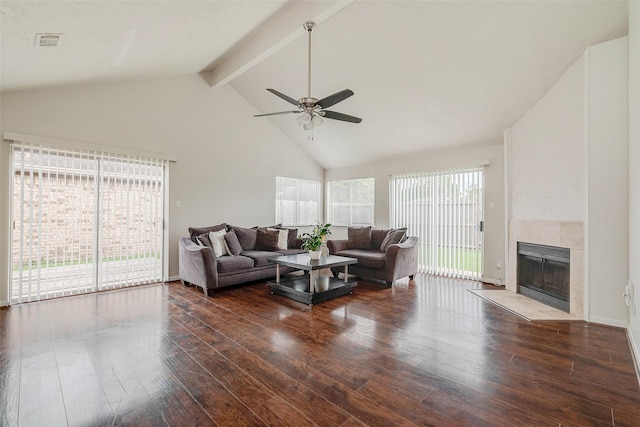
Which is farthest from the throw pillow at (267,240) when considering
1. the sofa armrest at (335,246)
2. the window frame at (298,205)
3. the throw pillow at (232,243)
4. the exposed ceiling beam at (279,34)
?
the exposed ceiling beam at (279,34)

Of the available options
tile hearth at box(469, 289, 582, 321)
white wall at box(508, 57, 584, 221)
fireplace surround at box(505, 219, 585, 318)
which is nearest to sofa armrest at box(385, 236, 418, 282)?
tile hearth at box(469, 289, 582, 321)

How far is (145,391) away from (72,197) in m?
3.34

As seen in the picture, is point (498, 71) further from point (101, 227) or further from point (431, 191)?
point (101, 227)

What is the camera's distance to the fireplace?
3.54 meters

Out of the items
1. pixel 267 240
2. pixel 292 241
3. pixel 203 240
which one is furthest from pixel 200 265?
pixel 292 241

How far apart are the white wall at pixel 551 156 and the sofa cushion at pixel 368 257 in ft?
6.92

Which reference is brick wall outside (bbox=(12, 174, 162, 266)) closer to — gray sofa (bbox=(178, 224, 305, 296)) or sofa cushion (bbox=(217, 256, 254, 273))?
gray sofa (bbox=(178, 224, 305, 296))

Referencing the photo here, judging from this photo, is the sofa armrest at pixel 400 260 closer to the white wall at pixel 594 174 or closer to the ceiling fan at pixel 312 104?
the white wall at pixel 594 174

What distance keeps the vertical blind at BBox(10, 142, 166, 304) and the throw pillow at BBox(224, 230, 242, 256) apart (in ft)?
3.49

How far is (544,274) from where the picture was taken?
3.87 meters

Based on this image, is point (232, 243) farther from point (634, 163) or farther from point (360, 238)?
point (634, 163)

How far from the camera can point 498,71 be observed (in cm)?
369

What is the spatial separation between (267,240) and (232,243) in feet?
2.28

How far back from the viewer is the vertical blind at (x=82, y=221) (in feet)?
12.1
